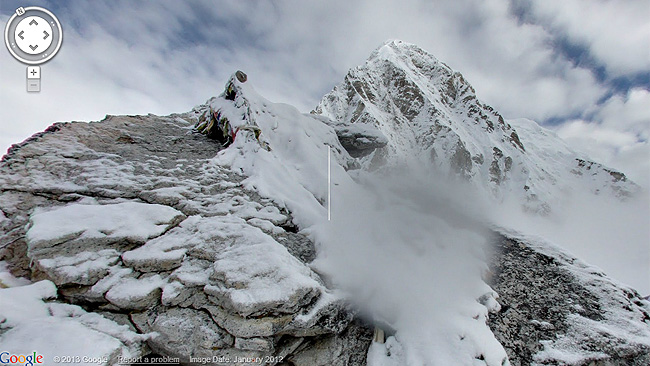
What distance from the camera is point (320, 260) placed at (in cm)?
596

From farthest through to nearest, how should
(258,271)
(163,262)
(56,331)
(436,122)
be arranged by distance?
(436,122) < (163,262) < (258,271) < (56,331)

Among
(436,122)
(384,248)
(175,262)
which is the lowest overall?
(175,262)

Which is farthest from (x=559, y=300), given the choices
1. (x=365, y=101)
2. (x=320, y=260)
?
(x=365, y=101)

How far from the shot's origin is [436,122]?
399 feet

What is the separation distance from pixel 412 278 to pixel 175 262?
5.12m

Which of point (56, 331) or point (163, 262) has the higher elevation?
point (163, 262)

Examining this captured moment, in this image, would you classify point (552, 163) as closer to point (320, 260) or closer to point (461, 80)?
point (461, 80)

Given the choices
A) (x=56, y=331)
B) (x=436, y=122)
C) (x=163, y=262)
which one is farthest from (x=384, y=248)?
(x=436, y=122)

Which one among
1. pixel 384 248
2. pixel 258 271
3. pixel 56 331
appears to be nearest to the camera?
pixel 56 331

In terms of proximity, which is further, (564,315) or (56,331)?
(564,315)

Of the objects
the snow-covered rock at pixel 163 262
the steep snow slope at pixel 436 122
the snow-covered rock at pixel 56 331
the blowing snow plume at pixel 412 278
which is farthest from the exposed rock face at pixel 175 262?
the steep snow slope at pixel 436 122

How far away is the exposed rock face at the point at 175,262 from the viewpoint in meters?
4.24

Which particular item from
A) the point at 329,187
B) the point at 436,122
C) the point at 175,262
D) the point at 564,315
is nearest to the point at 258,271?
the point at 175,262

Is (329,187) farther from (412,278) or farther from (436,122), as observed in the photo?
(436,122)
